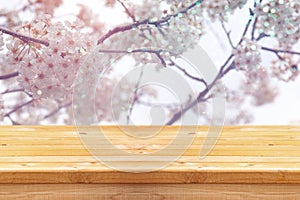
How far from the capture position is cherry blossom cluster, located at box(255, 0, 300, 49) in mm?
2535

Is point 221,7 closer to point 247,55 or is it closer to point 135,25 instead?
point 247,55

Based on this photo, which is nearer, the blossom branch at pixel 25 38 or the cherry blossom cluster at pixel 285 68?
the blossom branch at pixel 25 38

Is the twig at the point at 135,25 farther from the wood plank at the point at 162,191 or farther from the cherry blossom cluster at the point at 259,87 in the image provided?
the wood plank at the point at 162,191

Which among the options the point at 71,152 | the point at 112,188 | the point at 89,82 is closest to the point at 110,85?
the point at 89,82

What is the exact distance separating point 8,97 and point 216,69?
1.01 m

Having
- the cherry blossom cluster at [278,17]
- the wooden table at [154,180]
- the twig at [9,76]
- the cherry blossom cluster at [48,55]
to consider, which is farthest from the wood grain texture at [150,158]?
the cherry blossom cluster at [278,17]

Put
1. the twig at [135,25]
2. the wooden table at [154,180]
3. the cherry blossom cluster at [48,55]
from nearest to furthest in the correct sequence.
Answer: the wooden table at [154,180]
the cherry blossom cluster at [48,55]
the twig at [135,25]

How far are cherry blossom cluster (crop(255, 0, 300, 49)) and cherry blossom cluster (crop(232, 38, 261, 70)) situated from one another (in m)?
0.08

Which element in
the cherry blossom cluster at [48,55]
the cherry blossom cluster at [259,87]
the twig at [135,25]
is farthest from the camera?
the cherry blossom cluster at [259,87]

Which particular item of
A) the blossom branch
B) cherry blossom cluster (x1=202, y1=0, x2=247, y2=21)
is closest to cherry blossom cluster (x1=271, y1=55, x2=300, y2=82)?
cherry blossom cluster (x1=202, y1=0, x2=247, y2=21)

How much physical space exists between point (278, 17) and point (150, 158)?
1.29 meters

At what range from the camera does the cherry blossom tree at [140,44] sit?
8.11 feet

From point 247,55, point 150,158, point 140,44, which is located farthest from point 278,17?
point 150,158

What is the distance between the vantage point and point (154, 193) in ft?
4.73
